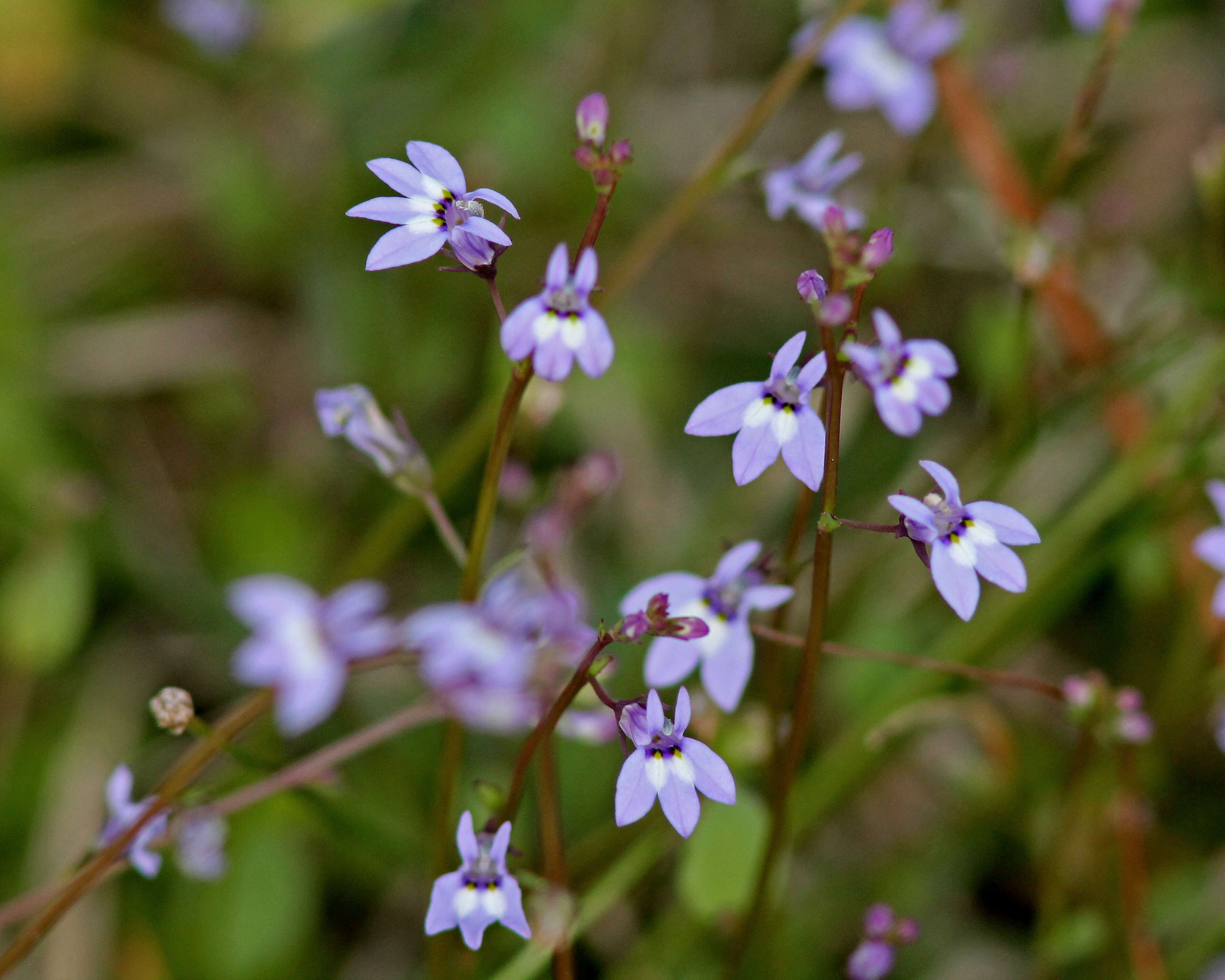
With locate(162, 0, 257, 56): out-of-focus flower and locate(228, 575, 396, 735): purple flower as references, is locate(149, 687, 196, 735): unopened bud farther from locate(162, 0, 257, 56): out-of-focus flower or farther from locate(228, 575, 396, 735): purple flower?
locate(162, 0, 257, 56): out-of-focus flower

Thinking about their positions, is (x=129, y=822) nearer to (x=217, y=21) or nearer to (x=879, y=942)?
(x=879, y=942)

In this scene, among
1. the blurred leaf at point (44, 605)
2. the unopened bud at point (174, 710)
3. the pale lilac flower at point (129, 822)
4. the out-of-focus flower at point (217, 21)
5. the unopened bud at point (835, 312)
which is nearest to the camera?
the unopened bud at point (835, 312)

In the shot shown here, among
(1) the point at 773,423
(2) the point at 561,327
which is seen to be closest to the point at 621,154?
(2) the point at 561,327

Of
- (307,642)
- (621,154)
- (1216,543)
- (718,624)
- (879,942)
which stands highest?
(621,154)

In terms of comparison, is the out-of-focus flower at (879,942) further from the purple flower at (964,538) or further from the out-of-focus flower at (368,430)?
the out-of-focus flower at (368,430)

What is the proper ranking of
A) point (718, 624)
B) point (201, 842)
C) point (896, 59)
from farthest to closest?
point (896, 59)
point (201, 842)
point (718, 624)

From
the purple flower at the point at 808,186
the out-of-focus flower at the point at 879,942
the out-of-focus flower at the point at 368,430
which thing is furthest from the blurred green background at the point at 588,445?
the out-of-focus flower at the point at 368,430

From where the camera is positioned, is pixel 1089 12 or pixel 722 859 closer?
pixel 722 859
